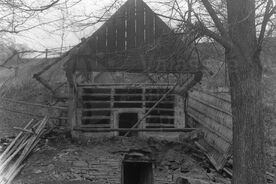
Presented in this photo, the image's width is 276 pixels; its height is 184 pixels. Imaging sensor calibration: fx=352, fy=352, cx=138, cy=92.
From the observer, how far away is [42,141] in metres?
12.4

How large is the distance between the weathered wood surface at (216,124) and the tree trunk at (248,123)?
4471 mm

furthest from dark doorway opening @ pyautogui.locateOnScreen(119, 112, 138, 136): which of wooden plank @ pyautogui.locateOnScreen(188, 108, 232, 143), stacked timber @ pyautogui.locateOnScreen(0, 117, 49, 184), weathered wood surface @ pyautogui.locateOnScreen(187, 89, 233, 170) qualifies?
stacked timber @ pyautogui.locateOnScreen(0, 117, 49, 184)

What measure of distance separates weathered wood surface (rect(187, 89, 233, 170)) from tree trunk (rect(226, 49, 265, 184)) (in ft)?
14.7

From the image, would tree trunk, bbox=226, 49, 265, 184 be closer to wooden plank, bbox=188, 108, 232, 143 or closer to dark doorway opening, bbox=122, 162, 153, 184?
wooden plank, bbox=188, 108, 232, 143

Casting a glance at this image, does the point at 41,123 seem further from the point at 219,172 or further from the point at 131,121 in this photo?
the point at 219,172

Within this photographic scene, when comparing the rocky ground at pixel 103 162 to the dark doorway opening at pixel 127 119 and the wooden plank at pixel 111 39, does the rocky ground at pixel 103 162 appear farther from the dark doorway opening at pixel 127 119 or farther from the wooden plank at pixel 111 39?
the dark doorway opening at pixel 127 119

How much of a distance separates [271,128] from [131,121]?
20.2 ft

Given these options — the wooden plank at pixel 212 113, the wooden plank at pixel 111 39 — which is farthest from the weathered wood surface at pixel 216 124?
the wooden plank at pixel 111 39

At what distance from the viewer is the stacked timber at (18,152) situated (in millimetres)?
9562

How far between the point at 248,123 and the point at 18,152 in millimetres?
7871

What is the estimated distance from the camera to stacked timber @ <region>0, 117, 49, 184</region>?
31.4 ft

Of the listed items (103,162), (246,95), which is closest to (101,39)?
(103,162)

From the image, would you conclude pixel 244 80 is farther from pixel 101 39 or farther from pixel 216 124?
pixel 101 39

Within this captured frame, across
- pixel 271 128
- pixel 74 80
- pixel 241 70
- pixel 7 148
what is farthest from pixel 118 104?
pixel 241 70
